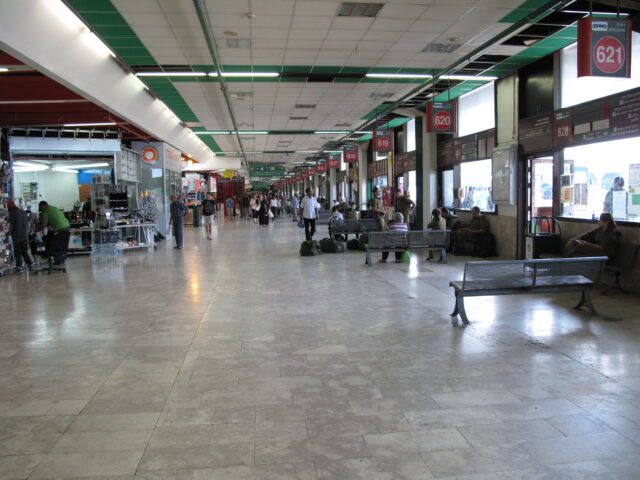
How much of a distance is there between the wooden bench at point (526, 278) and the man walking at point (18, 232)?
8.56 meters

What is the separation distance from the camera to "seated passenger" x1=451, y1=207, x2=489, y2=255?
11.7 metres

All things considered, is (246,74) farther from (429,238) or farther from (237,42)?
(429,238)

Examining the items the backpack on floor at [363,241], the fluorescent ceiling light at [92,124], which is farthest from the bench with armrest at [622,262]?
the fluorescent ceiling light at [92,124]

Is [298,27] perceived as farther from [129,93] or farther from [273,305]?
[129,93]

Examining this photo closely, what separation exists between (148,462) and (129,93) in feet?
34.6

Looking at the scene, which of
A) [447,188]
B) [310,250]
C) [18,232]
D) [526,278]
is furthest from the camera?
[447,188]

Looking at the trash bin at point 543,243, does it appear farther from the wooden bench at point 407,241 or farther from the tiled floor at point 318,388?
the tiled floor at point 318,388

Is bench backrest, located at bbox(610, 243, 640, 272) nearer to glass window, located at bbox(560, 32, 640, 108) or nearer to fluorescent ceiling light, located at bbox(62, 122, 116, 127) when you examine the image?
glass window, located at bbox(560, 32, 640, 108)

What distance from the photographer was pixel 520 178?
1087 cm

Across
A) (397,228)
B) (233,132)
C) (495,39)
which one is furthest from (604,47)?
(233,132)

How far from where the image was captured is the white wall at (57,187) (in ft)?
60.1

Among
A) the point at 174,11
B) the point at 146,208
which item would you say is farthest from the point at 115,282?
the point at 146,208

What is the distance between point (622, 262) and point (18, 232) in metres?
10.7

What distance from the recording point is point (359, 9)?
7.40 meters
